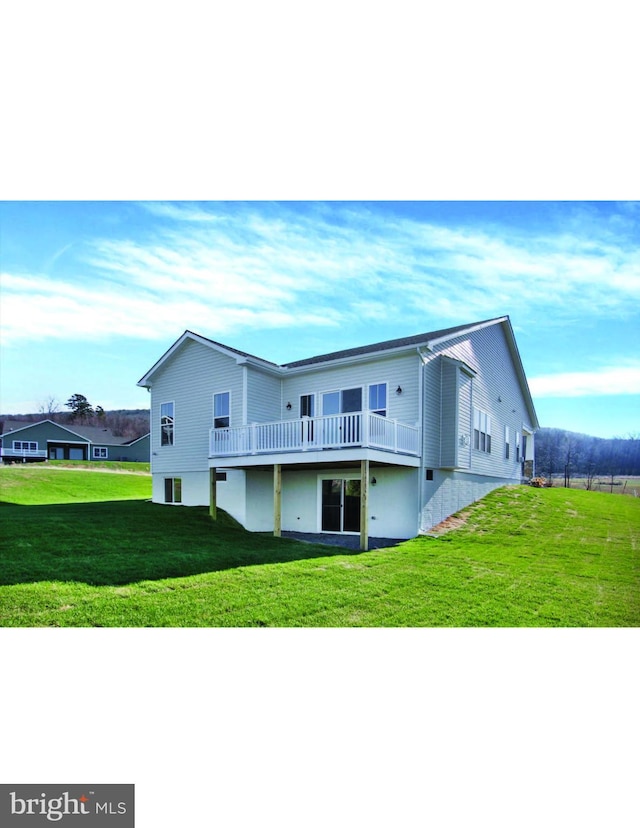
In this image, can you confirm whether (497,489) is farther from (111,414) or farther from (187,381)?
(111,414)

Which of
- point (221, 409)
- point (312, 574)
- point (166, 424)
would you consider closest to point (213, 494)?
point (221, 409)

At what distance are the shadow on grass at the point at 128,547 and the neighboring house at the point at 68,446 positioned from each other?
21.2 ft

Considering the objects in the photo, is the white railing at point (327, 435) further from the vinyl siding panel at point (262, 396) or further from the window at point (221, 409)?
the window at point (221, 409)

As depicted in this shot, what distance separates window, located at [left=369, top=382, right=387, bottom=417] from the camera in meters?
10.7

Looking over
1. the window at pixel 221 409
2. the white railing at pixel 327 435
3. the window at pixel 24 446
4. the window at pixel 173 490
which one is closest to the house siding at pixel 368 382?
the white railing at pixel 327 435

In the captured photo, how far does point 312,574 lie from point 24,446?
17163 millimetres

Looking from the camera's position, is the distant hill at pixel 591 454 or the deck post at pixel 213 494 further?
the deck post at pixel 213 494

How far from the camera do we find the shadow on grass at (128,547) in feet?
19.6

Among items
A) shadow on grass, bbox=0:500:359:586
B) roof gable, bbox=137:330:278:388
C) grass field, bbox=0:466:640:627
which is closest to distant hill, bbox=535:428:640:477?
grass field, bbox=0:466:640:627

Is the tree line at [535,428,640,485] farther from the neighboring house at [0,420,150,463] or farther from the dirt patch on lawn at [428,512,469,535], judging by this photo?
the neighboring house at [0,420,150,463]

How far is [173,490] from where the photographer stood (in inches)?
523

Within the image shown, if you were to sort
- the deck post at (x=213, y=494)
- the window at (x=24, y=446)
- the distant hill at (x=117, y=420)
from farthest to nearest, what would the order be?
1. the window at (x=24, y=446)
2. the deck post at (x=213, y=494)
3. the distant hill at (x=117, y=420)
